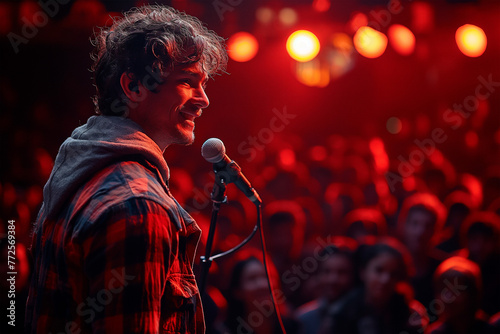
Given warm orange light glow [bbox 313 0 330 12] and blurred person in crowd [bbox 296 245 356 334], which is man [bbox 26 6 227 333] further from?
warm orange light glow [bbox 313 0 330 12]

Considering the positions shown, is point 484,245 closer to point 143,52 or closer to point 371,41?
point 143,52

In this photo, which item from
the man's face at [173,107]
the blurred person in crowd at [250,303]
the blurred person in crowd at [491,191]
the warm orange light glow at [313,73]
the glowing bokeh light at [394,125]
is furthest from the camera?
the glowing bokeh light at [394,125]

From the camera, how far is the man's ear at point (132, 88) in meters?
1.29

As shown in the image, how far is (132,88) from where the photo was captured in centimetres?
130

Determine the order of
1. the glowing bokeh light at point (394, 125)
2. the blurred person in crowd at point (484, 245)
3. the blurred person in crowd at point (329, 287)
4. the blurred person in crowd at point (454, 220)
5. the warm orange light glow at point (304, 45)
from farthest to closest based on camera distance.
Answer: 1. the glowing bokeh light at point (394, 125)
2. the warm orange light glow at point (304, 45)
3. the blurred person in crowd at point (454, 220)
4. the blurred person in crowd at point (484, 245)
5. the blurred person in crowd at point (329, 287)

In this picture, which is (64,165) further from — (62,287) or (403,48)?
(403,48)

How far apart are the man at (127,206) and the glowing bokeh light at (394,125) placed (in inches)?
411

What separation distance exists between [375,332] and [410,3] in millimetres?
6687

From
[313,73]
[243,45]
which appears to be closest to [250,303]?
[243,45]

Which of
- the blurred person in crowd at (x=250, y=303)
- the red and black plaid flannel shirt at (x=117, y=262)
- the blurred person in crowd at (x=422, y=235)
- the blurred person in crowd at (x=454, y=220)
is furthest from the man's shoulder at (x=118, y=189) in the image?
the blurred person in crowd at (x=454, y=220)

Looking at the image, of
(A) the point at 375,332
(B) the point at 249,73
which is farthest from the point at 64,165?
(B) the point at 249,73

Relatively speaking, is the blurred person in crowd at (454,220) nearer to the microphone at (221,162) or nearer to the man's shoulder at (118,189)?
the microphone at (221,162)

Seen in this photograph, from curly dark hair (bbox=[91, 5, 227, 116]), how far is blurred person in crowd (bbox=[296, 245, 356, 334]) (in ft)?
7.05

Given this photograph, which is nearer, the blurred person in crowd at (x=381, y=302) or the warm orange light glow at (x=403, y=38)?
the blurred person in crowd at (x=381, y=302)
